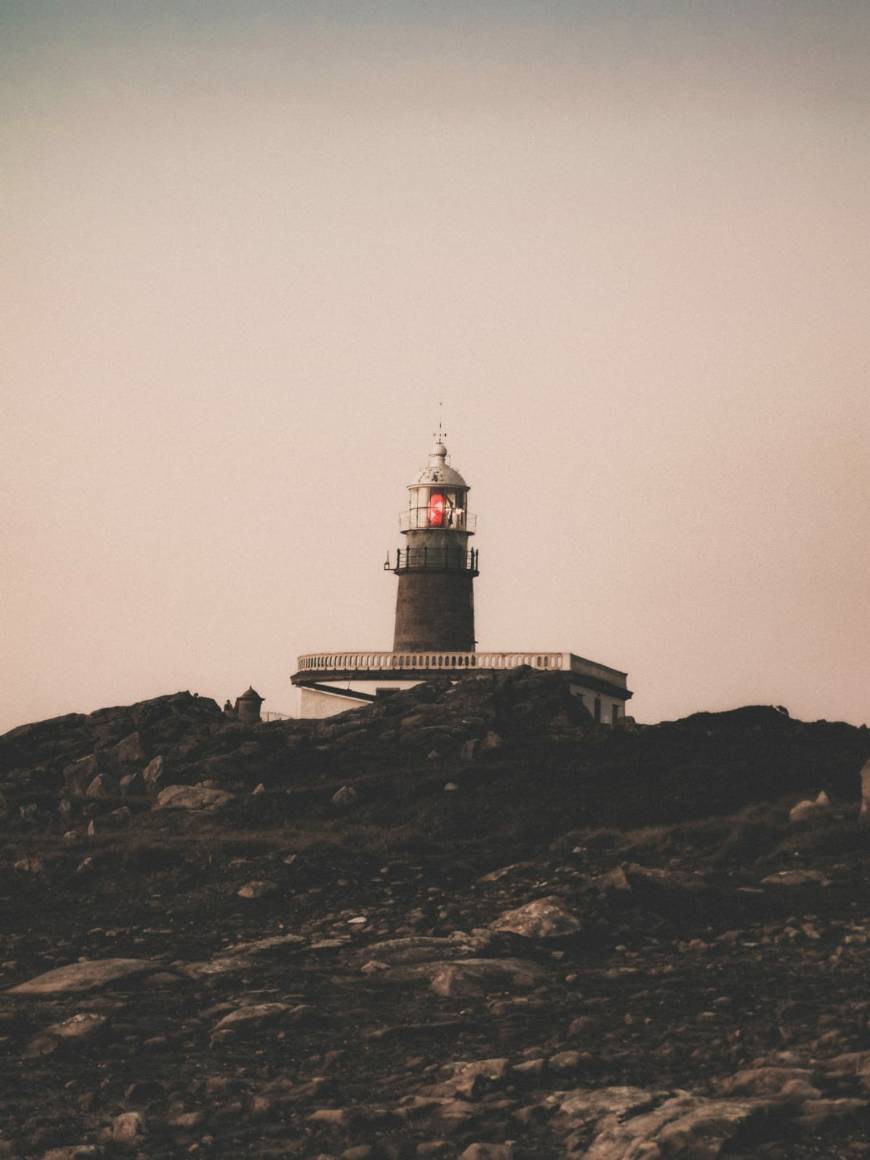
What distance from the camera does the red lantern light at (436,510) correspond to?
200 ft

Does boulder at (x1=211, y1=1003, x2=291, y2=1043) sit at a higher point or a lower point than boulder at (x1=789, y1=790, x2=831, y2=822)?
lower

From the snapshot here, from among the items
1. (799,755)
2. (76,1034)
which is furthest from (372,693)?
(76,1034)

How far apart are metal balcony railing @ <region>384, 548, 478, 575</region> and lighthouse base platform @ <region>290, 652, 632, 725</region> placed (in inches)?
169

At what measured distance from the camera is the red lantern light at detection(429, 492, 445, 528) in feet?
200

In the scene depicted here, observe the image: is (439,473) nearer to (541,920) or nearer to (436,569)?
(436,569)

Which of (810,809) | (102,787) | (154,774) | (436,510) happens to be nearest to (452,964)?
(810,809)

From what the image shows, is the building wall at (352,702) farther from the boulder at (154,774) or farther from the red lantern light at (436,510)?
the boulder at (154,774)

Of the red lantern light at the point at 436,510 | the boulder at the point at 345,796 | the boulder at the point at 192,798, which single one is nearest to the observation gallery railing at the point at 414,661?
the red lantern light at the point at 436,510

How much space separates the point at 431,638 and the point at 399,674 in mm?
2794

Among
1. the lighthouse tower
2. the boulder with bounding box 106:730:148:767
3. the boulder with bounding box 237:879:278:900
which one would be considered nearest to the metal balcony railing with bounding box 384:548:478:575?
the lighthouse tower

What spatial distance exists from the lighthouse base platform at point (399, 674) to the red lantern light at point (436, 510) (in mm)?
6101

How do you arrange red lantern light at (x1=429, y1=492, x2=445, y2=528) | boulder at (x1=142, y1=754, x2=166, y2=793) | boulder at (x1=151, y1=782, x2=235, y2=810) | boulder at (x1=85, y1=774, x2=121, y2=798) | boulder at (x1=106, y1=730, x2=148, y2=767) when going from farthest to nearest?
red lantern light at (x1=429, y1=492, x2=445, y2=528) → boulder at (x1=106, y1=730, x2=148, y2=767) → boulder at (x1=142, y1=754, x2=166, y2=793) → boulder at (x1=85, y1=774, x2=121, y2=798) → boulder at (x1=151, y1=782, x2=235, y2=810)

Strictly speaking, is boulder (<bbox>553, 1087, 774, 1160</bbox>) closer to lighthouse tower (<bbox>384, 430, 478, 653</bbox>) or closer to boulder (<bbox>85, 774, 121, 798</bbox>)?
boulder (<bbox>85, 774, 121, 798</bbox>)

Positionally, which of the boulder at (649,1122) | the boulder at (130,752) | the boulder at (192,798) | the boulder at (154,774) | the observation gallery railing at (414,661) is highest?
the observation gallery railing at (414,661)
